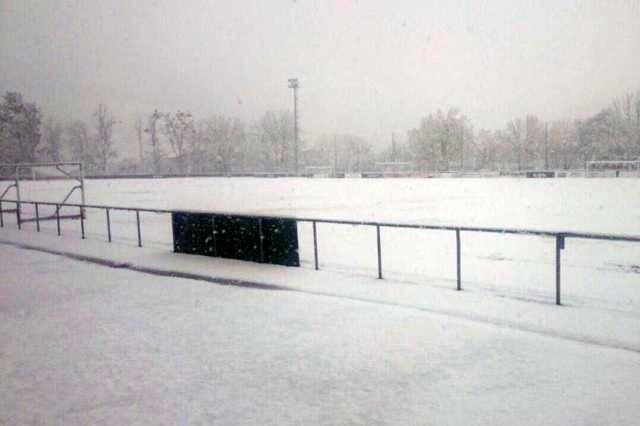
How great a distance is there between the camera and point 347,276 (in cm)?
1016

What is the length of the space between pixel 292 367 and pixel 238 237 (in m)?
6.58

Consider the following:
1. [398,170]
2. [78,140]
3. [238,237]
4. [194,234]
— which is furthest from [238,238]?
[78,140]

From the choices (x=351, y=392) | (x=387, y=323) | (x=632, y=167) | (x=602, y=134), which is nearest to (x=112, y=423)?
(x=351, y=392)

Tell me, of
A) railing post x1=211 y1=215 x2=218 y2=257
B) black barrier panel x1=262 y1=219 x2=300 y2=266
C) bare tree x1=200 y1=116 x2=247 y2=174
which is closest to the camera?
black barrier panel x1=262 y1=219 x2=300 y2=266

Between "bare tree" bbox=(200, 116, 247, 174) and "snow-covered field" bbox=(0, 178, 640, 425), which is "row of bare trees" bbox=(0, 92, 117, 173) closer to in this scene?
"bare tree" bbox=(200, 116, 247, 174)

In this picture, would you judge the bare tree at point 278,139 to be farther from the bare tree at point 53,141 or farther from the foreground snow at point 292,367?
the foreground snow at point 292,367

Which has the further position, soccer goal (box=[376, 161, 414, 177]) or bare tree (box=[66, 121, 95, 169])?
bare tree (box=[66, 121, 95, 169])

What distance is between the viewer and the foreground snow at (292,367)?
450cm

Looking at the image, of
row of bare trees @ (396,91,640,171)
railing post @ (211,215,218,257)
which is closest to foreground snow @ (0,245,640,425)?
railing post @ (211,215,218,257)

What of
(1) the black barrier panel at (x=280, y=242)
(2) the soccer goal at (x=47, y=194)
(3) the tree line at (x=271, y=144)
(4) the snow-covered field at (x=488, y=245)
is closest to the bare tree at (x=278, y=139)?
(3) the tree line at (x=271, y=144)

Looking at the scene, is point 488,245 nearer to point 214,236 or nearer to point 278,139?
point 214,236

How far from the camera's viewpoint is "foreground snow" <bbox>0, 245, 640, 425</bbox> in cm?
450

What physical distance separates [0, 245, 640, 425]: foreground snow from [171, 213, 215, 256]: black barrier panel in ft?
13.5

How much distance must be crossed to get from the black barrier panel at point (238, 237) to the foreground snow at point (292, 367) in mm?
2827
